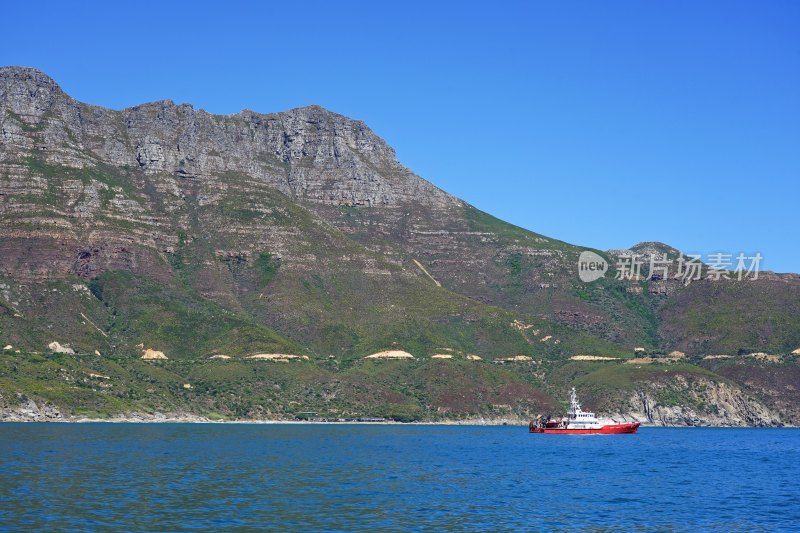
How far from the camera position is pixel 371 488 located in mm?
101938

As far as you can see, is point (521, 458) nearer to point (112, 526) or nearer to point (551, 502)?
point (551, 502)

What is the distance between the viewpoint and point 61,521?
247 feet

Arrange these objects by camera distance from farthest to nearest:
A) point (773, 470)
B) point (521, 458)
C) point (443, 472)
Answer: point (521, 458) < point (773, 470) < point (443, 472)

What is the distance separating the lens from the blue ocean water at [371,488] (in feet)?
263

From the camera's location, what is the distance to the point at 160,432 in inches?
7830

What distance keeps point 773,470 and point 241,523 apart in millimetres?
Answer: 90317

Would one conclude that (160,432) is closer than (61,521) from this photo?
No

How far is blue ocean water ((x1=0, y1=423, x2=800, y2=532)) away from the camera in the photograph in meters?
80.2

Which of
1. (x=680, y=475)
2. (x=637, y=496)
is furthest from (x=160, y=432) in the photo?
(x=637, y=496)

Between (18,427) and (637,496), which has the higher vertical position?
(637,496)

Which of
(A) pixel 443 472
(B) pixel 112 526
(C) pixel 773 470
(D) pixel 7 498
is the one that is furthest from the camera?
(C) pixel 773 470

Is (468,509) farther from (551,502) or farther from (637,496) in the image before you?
(637,496)

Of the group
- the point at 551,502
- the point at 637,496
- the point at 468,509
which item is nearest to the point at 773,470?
the point at 637,496

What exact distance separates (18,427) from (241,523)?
442ft
